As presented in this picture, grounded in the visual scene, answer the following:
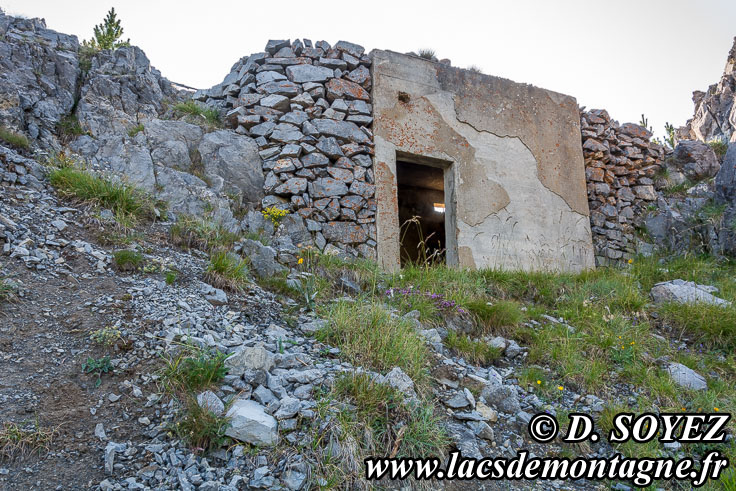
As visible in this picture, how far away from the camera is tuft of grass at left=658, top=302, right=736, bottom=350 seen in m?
4.42

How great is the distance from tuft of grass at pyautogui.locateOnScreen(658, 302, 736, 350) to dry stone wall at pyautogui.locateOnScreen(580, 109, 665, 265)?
2.95 m

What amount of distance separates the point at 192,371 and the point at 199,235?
94.7 inches

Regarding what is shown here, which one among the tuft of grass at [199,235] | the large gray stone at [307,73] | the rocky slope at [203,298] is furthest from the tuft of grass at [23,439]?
the large gray stone at [307,73]

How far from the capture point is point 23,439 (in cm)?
217

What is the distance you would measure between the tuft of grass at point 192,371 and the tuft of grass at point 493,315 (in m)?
2.44

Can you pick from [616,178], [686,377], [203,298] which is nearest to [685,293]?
[686,377]

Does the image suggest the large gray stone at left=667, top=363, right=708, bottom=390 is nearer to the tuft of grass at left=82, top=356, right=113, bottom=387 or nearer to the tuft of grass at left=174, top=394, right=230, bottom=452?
the tuft of grass at left=174, top=394, right=230, bottom=452

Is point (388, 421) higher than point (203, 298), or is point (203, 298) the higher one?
point (203, 298)

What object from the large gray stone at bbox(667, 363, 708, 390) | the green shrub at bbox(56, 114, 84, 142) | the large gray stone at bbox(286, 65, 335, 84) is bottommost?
the large gray stone at bbox(667, 363, 708, 390)

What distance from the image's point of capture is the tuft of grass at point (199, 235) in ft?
15.2

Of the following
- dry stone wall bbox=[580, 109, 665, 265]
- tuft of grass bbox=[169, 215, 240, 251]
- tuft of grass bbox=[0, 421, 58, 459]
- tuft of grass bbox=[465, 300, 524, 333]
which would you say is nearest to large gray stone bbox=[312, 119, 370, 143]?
tuft of grass bbox=[169, 215, 240, 251]

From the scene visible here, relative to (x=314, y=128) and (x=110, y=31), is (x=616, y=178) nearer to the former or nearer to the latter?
(x=314, y=128)

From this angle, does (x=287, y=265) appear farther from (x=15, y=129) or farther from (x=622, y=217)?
(x=622, y=217)

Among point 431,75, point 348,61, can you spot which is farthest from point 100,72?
point 431,75
